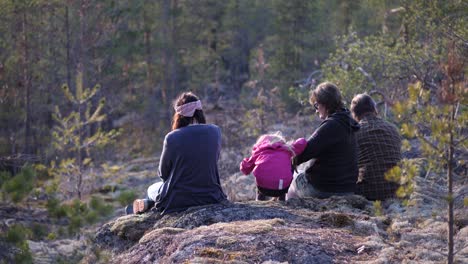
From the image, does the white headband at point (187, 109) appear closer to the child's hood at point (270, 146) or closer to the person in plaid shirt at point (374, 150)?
the child's hood at point (270, 146)

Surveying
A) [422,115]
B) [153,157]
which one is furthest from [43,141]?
[422,115]

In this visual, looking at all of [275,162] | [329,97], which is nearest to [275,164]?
[275,162]

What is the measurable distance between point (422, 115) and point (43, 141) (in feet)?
67.6

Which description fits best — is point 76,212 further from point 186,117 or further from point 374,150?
point 374,150

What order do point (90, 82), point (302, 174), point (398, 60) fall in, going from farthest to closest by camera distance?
1. point (90, 82)
2. point (398, 60)
3. point (302, 174)

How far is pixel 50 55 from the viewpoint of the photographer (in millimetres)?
22984

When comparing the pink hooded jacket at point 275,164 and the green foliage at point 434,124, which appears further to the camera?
the pink hooded jacket at point 275,164

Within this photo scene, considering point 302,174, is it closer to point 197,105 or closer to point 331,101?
point 331,101

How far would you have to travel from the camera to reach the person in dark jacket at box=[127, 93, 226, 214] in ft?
19.3

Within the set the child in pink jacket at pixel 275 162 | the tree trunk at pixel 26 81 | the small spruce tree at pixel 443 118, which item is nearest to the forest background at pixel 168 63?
the tree trunk at pixel 26 81

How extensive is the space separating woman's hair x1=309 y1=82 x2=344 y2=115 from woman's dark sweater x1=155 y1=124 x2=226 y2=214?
1.15 metres

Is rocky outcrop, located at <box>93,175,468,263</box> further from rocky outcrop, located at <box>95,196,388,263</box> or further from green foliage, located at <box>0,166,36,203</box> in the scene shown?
green foliage, located at <box>0,166,36,203</box>

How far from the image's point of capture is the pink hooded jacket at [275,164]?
6414 millimetres

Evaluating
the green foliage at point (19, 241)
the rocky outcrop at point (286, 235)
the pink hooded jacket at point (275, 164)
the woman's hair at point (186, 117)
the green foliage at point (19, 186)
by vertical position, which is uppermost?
the woman's hair at point (186, 117)
